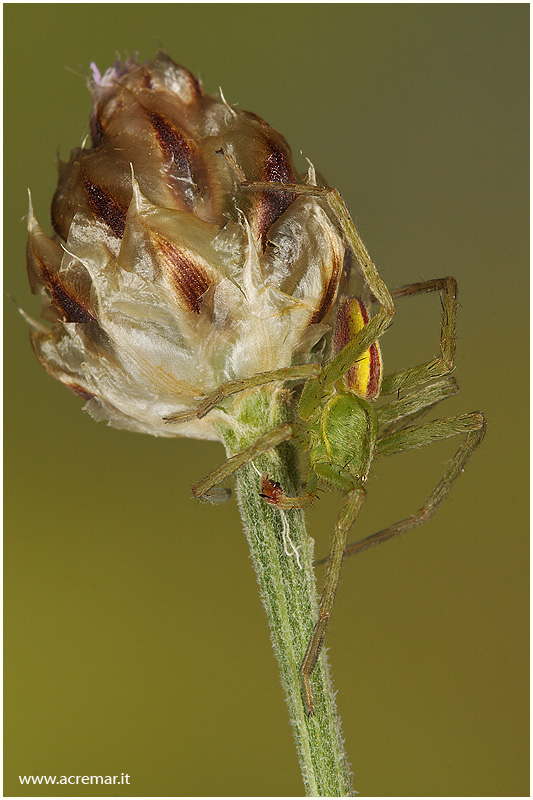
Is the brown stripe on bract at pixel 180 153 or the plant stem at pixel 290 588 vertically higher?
the brown stripe on bract at pixel 180 153

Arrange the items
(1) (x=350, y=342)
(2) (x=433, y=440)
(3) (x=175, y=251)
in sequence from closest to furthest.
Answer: (3) (x=175, y=251), (1) (x=350, y=342), (2) (x=433, y=440)

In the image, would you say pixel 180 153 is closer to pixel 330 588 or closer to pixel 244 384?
pixel 244 384

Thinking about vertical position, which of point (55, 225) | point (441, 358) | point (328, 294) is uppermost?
point (55, 225)

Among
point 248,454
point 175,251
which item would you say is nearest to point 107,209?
point 175,251

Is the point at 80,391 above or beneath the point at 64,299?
beneath

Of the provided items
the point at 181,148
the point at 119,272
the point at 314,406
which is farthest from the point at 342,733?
the point at 181,148

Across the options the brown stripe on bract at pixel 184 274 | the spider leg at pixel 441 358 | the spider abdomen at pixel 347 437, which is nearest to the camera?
the brown stripe on bract at pixel 184 274

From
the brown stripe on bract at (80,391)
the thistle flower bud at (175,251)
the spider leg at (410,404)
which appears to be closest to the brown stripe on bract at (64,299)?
the thistle flower bud at (175,251)

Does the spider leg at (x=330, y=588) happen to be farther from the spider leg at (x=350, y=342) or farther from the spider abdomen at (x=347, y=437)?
the spider leg at (x=350, y=342)

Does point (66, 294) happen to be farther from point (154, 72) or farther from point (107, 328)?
point (154, 72)
